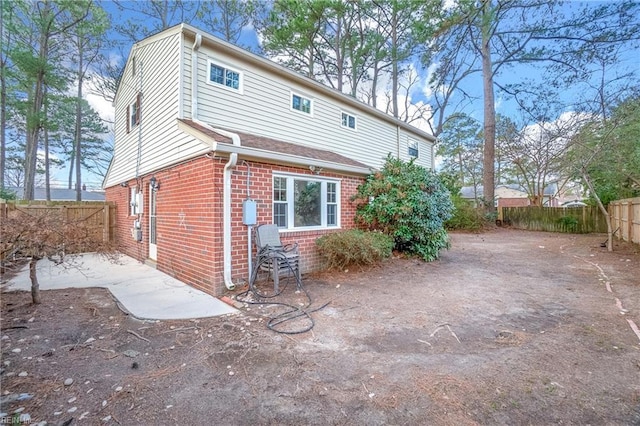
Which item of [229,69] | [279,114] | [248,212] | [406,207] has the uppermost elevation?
[229,69]

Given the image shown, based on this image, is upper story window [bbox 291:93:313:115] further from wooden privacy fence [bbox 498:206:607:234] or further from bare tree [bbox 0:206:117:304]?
wooden privacy fence [bbox 498:206:607:234]

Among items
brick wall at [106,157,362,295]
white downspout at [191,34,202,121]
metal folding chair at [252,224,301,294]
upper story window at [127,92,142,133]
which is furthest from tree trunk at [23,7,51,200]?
metal folding chair at [252,224,301,294]

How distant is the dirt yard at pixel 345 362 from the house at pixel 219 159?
1662 millimetres

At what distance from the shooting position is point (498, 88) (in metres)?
17.5

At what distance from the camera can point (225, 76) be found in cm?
698

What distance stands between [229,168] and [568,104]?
42.1 feet

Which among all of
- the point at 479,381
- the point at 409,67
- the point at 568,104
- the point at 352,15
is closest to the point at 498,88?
the point at 409,67

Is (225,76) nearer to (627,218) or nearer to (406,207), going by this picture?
(406,207)

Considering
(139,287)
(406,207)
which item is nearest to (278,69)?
(406,207)

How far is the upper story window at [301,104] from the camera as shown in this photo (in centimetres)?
854

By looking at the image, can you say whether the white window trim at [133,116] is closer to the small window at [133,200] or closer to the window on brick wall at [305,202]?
the small window at [133,200]

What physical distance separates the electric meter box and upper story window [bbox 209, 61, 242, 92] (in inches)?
134

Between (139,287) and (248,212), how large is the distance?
8.62 ft

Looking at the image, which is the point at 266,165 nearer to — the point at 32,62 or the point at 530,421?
the point at 530,421
